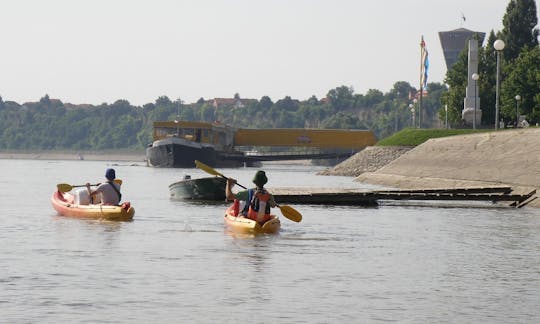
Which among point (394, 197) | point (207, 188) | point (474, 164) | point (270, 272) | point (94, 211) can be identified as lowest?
point (270, 272)

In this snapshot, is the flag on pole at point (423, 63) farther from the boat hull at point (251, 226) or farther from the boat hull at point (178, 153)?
the boat hull at point (251, 226)

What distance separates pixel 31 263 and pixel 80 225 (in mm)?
10775

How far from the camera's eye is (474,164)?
6900cm

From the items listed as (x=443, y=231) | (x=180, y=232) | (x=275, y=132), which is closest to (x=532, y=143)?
(x=443, y=231)

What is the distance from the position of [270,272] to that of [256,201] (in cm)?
860

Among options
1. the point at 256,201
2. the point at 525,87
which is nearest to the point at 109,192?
the point at 256,201

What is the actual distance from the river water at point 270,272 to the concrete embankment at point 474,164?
18727 mm

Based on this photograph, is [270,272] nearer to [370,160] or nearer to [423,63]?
[423,63]

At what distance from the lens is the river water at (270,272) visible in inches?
774

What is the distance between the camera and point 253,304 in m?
20.4

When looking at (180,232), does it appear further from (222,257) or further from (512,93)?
(512,93)

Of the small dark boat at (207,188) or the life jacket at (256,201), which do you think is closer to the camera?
the life jacket at (256,201)

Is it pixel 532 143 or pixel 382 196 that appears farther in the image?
pixel 532 143

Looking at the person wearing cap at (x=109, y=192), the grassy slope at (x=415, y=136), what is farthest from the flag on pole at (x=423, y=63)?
the person wearing cap at (x=109, y=192)
